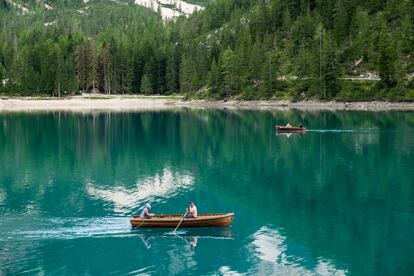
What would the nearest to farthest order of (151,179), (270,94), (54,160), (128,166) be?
(151,179) → (128,166) → (54,160) → (270,94)

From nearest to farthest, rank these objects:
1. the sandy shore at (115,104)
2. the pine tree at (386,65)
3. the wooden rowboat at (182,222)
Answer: the wooden rowboat at (182,222) → the pine tree at (386,65) → the sandy shore at (115,104)

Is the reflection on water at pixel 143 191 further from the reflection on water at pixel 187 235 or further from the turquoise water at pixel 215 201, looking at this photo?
the reflection on water at pixel 187 235

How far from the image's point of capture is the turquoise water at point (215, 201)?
29953mm

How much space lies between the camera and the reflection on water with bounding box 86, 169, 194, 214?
43594 mm

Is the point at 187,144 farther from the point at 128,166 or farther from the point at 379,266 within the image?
the point at 379,266

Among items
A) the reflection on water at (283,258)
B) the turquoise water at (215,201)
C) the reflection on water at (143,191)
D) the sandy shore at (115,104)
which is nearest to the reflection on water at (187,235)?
the turquoise water at (215,201)

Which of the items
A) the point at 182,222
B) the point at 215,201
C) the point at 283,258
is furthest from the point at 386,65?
the point at 283,258

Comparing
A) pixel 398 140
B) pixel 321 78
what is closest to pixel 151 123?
pixel 398 140

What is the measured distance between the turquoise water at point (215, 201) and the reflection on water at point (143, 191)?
0.37 ft

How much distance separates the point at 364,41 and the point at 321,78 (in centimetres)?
2185

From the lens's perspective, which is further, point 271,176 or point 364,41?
point 364,41

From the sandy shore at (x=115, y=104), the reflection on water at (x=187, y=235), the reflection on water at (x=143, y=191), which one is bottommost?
the reflection on water at (x=187, y=235)

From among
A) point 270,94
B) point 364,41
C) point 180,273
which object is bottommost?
point 180,273

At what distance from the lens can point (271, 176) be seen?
183 ft
